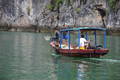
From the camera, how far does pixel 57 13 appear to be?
81.4 metres

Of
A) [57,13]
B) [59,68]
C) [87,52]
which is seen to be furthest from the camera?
[57,13]

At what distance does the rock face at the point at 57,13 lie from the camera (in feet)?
245

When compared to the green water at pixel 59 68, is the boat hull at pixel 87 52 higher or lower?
higher

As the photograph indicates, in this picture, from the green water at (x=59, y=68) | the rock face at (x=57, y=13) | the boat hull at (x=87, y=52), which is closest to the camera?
the green water at (x=59, y=68)

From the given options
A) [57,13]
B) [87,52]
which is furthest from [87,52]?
[57,13]

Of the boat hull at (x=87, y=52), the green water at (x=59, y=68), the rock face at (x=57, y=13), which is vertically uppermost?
the rock face at (x=57, y=13)

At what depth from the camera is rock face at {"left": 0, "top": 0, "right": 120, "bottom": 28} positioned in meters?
74.8

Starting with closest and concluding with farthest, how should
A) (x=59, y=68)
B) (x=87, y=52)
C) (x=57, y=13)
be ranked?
(x=59, y=68)
(x=87, y=52)
(x=57, y=13)

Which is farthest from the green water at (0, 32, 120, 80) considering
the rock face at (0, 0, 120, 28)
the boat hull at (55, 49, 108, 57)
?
the rock face at (0, 0, 120, 28)

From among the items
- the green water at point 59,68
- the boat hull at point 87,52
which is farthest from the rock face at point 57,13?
the green water at point 59,68

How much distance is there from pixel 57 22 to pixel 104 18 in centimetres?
1244

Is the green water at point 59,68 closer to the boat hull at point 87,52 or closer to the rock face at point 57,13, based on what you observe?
the boat hull at point 87,52

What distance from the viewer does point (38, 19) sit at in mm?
84938

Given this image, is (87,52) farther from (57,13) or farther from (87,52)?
(57,13)
